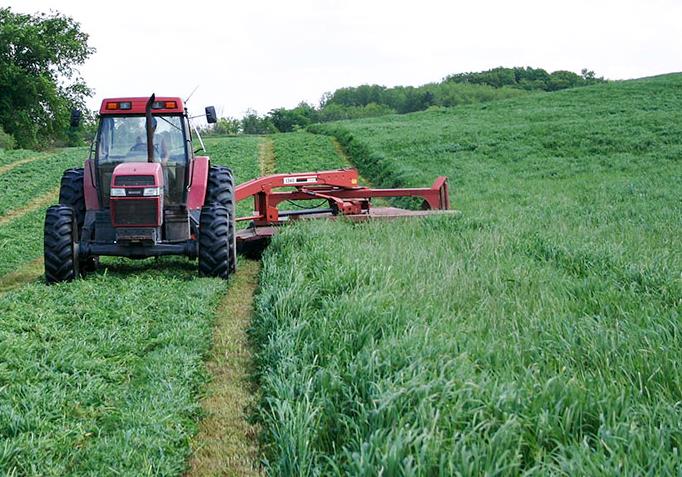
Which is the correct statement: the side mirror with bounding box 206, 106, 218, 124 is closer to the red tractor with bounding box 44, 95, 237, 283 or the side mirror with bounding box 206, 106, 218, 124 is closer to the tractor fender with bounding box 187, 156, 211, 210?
the red tractor with bounding box 44, 95, 237, 283

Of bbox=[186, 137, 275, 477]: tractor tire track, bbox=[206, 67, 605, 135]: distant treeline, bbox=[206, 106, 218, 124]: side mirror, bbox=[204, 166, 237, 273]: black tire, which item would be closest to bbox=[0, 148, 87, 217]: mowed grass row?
bbox=[204, 166, 237, 273]: black tire

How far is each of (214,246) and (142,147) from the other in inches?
70.8

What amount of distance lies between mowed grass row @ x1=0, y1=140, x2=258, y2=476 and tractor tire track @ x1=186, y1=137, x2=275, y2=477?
0.33ft

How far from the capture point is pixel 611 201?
12.5 metres

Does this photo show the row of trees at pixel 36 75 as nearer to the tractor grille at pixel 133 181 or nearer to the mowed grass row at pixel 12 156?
the mowed grass row at pixel 12 156

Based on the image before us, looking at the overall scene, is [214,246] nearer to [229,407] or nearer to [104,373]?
[104,373]

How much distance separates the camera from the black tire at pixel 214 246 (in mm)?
8320

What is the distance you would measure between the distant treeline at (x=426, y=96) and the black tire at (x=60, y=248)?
6368 centimetres

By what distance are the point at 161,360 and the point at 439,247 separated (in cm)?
396

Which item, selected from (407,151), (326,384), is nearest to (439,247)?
(326,384)

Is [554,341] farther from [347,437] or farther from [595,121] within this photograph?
[595,121]

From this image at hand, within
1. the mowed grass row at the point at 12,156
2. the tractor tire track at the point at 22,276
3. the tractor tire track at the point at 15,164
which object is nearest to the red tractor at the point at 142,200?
the tractor tire track at the point at 22,276

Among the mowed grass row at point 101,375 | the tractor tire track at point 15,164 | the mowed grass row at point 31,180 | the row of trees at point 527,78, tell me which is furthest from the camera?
the row of trees at point 527,78

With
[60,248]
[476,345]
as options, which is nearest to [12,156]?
[60,248]
